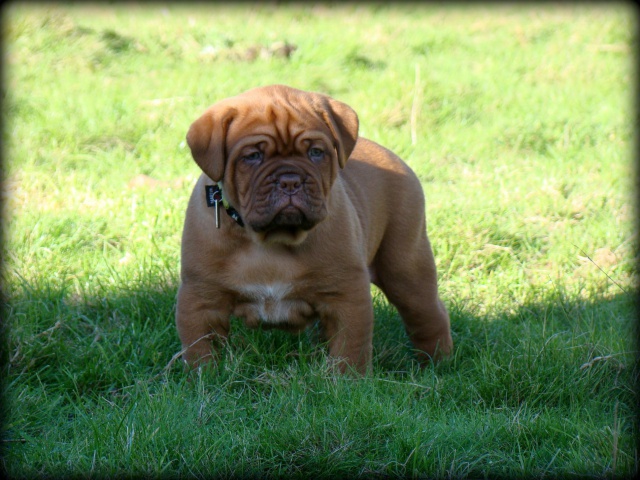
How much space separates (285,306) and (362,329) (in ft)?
1.19

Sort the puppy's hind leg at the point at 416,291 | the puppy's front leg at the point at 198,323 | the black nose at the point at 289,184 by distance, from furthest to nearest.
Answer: the puppy's hind leg at the point at 416,291 < the puppy's front leg at the point at 198,323 < the black nose at the point at 289,184

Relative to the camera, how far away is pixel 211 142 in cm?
349

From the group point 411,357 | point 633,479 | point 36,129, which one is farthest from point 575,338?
point 36,129

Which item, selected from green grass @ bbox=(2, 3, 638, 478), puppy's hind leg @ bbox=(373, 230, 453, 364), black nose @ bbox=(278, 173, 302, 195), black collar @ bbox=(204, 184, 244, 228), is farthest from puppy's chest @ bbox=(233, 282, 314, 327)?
puppy's hind leg @ bbox=(373, 230, 453, 364)

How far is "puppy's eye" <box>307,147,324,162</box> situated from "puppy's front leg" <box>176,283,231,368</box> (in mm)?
770

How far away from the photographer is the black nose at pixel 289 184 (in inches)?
134

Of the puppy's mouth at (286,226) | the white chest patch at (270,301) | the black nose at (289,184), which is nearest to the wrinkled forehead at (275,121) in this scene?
the black nose at (289,184)

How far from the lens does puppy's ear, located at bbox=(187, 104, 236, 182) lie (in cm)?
348

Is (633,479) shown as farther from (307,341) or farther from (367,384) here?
(307,341)

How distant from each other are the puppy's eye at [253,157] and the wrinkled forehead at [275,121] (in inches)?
2.9

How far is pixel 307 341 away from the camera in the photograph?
13.1ft

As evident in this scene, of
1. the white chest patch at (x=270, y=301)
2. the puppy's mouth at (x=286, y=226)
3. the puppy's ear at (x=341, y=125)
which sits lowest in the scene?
the white chest patch at (x=270, y=301)

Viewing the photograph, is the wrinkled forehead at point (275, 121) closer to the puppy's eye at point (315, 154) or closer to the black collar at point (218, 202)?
the puppy's eye at point (315, 154)

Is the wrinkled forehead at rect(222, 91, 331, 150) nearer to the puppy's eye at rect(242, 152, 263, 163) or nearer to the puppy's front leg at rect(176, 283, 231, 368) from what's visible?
the puppy's eye at rect(242, 152, 263, 163)
